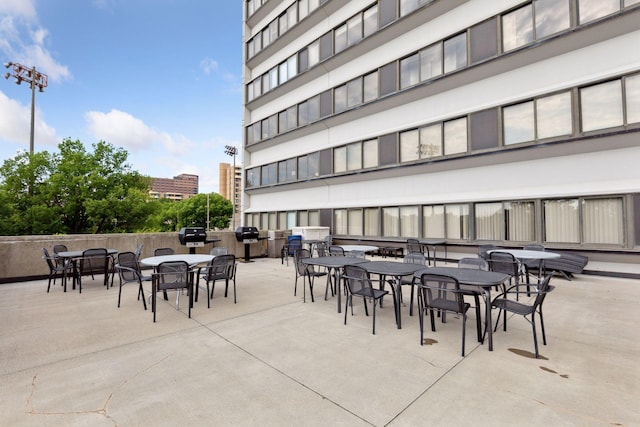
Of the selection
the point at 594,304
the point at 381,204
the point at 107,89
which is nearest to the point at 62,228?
the point at 107,89

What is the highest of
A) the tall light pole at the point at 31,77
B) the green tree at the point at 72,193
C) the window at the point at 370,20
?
the tall light pole at the point at 31,77

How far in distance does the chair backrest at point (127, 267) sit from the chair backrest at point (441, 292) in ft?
17.8

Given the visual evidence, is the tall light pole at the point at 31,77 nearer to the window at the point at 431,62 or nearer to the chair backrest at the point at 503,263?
the window at the point at 431,62

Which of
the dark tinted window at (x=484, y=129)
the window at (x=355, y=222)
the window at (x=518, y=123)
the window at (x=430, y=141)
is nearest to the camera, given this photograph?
the window at (x=518, y=123)

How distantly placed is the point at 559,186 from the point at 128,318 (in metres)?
12.6

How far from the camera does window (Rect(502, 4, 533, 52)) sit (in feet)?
33.7

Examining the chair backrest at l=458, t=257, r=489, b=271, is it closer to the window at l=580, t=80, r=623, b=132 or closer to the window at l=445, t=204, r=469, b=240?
the window at l=445, t=204, r=469, b=240

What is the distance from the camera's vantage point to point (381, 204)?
48.2 ft

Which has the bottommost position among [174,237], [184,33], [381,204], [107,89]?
[174,237]

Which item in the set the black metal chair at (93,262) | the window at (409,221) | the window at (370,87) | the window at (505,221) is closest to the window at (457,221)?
the window at (505,221)

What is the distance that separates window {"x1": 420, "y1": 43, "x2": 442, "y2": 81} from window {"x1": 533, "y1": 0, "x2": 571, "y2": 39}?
11.3 ft

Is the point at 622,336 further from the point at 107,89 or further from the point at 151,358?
the point at 107,89

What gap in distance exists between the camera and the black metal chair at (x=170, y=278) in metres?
5.18

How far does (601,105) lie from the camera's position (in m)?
8.90
